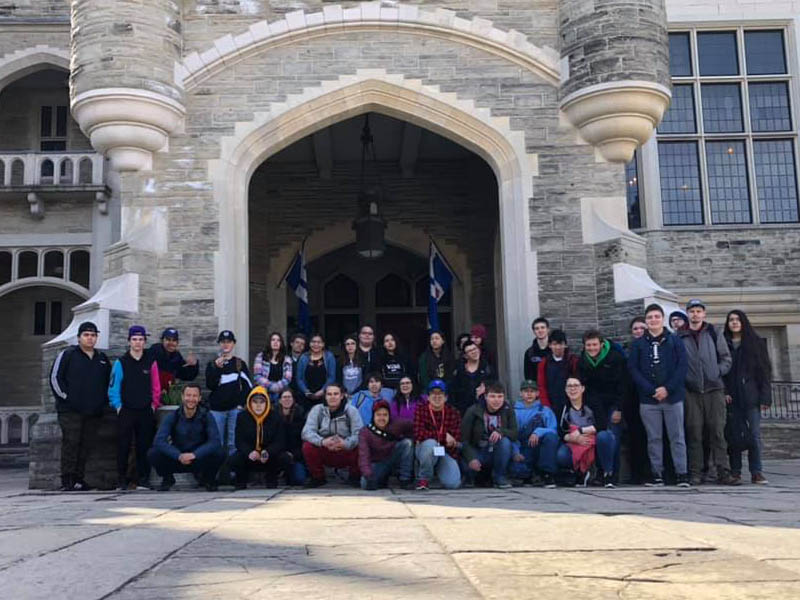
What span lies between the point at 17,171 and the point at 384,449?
31.6ft

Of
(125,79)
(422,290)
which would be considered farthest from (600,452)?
(422,290)

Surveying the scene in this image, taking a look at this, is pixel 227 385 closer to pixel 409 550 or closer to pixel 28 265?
pixel 409 550

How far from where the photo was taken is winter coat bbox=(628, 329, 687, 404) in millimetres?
6949

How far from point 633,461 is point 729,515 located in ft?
12.4

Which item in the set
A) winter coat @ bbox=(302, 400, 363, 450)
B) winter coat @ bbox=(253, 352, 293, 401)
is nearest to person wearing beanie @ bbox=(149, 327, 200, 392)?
winter coat @ bbox=(253, 352, 293, 401)

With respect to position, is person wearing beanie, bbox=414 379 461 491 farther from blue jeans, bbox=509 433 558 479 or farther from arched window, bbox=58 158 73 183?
arched window, bbox=58 158 73 183

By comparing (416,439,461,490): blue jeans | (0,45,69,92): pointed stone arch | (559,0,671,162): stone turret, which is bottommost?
(416,439,461,490): blue jeans

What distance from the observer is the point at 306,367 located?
8.03 meters

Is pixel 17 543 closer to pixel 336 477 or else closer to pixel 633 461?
pixel 336 477

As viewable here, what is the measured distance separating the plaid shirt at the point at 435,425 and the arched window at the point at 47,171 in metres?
9.11

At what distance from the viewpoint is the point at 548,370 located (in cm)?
770

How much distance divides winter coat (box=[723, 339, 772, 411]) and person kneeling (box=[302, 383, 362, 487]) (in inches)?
130

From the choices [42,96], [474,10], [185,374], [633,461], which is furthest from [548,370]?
[42,96]

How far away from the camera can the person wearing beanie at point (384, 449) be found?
699 cm
